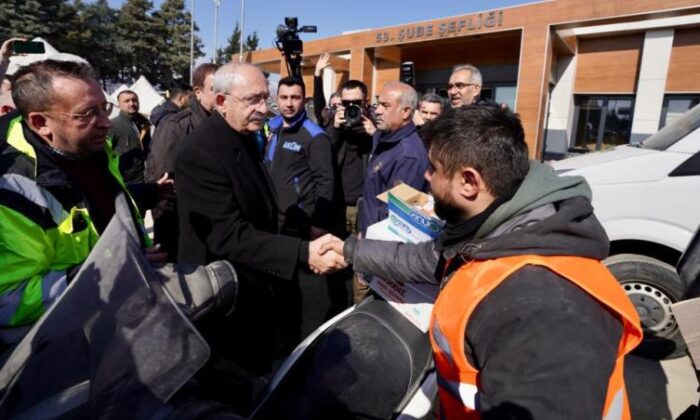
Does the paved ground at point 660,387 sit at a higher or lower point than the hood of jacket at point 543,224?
lower

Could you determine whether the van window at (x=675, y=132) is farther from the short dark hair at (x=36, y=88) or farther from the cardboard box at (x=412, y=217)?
the short dark hair at (x=36, y=88)

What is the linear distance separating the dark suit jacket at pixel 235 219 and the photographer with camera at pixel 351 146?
7.55 ft

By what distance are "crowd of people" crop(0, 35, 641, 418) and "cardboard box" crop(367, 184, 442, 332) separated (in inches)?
3.0

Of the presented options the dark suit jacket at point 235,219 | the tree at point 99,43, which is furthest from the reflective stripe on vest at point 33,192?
the tree at point 99,43

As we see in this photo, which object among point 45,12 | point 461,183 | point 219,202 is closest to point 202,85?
point 219,202

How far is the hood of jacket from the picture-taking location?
121cm

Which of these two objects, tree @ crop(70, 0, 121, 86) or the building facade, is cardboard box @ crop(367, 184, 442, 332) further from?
tree @ crop(70, 0, 121, 86)

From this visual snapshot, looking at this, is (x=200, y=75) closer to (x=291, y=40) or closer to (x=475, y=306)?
(x=291, y=40)

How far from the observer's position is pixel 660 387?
315cm

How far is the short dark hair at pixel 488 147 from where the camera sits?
1407 millimetres

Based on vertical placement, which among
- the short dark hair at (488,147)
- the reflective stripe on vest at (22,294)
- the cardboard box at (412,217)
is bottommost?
the reflective stripe on vest at (22,294)

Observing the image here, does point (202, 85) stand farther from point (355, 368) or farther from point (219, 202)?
point (355, 368)

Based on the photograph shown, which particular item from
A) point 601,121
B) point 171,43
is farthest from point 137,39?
point 601,121

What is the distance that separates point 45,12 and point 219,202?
4886cm
